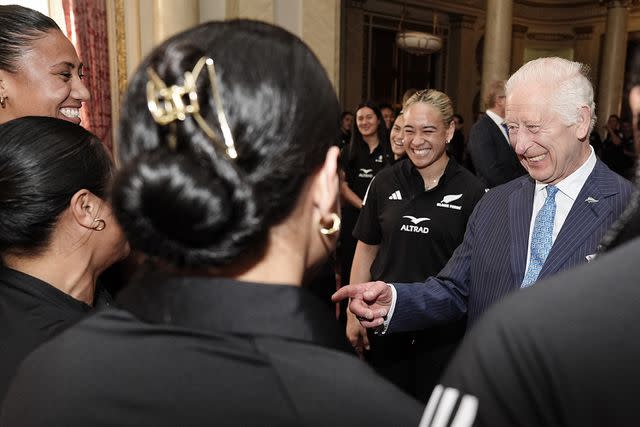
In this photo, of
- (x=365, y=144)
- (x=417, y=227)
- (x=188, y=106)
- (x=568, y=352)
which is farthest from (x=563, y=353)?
(x=365, y=144)

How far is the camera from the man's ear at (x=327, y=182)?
77cm

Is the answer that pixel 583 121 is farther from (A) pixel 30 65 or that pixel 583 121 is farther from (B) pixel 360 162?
(B) pixel 360 162

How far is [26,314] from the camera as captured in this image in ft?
3.64

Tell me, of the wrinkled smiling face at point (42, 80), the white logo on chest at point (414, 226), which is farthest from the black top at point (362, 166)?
the wrinkled smiling face at point (42, 80)

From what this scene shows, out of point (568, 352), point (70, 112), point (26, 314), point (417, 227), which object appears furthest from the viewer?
point (417, 227)

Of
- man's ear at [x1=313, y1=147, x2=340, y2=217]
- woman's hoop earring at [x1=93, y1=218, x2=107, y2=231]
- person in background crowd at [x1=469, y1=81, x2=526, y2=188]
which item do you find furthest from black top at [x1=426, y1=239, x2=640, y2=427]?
person in background crowd at [x1=469, y1=81, x2=526, y2=188]

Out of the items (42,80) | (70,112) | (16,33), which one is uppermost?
(16,33)

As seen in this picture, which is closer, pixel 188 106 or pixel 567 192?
pixel 188 106

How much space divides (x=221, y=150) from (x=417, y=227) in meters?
2.01

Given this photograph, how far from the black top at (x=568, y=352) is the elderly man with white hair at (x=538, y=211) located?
1059 millimetres

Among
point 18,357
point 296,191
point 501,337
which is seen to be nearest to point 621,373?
point 501,337

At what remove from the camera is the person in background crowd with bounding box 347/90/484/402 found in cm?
254

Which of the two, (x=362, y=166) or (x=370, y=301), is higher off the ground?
(x=362, y=166)

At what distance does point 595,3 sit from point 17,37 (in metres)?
13.7
